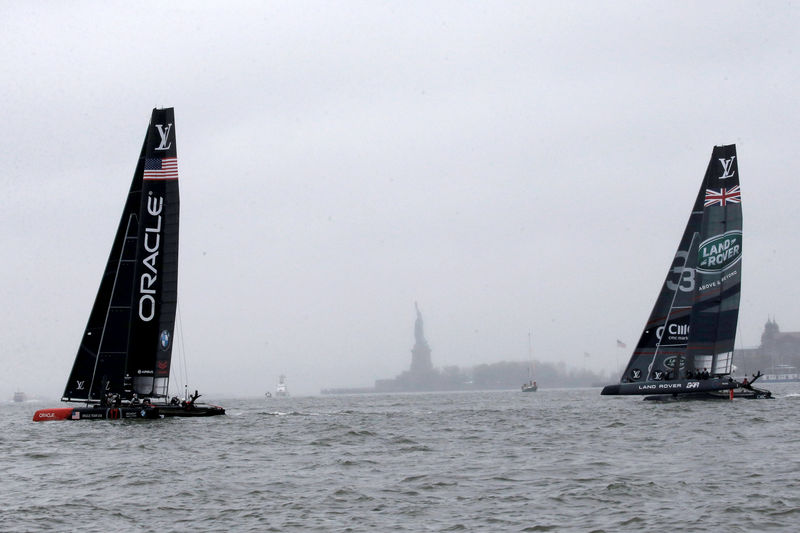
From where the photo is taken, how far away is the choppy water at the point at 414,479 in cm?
1981

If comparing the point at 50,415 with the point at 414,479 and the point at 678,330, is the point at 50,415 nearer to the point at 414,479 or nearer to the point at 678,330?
the point at 414,479

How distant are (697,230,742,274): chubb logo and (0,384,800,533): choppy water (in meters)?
20.7

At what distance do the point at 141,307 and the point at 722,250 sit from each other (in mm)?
37357

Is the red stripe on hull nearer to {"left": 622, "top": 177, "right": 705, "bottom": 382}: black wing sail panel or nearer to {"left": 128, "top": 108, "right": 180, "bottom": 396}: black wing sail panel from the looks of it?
{"left": 128, "top": 108, "right": 180, "bottom": 396}: black wing sail panel

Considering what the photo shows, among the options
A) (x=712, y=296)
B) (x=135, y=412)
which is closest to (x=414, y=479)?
(x=135, y=412)

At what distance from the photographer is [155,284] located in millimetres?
48719

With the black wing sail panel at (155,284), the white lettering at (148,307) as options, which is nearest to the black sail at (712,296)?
the black wing sail panel at (155,284)

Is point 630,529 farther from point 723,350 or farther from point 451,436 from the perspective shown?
point 723,350

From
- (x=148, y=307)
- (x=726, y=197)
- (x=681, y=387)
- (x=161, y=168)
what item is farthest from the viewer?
(x=726, y=197)

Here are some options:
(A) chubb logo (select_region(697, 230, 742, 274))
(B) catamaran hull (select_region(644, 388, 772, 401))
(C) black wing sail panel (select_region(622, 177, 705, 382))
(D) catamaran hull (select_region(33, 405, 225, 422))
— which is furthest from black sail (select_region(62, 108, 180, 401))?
(A) chubb logo (select_region(697, 230, 742, 274))

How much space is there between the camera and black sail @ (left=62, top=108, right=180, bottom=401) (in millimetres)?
48094

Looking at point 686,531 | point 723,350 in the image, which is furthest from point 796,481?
point 723,350

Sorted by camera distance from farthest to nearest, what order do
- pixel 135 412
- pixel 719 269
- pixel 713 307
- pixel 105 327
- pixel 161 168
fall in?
pixel 713 307 < pixel 719 269 < pixel 161 168 < pixel 105 327 < pixel 135 412

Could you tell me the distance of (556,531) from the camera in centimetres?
1830
